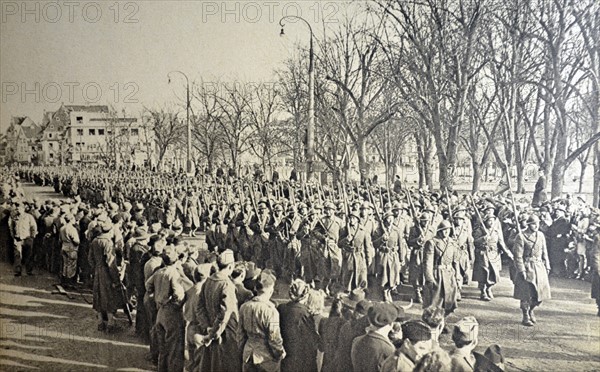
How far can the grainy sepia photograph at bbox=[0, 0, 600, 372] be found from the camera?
173 inches

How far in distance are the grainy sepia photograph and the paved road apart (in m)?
0.02

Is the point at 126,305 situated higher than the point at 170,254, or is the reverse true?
the point at 170,254

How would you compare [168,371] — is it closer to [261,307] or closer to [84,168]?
[261,307]

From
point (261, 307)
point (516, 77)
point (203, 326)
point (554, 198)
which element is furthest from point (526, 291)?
point (203, 326)

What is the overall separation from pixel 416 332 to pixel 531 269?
1.75 meters

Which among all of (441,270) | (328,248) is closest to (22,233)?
(328,248)

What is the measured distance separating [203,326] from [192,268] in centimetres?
54

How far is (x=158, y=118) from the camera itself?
15.4 ft

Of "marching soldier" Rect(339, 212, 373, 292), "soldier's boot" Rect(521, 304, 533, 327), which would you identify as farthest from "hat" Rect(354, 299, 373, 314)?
"soldier's boot" Rect(521, 304, 533, 327)

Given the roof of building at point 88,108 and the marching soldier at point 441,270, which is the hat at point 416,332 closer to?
the marching soldier at point 441,270

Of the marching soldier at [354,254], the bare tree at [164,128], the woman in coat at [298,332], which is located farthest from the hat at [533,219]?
the bare tree at [164,128]

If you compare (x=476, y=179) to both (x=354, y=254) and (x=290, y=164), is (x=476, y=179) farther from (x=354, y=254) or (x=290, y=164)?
(x=290, y=164)

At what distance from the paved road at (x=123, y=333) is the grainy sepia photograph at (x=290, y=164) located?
0.7 inches

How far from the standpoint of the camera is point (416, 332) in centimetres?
331
